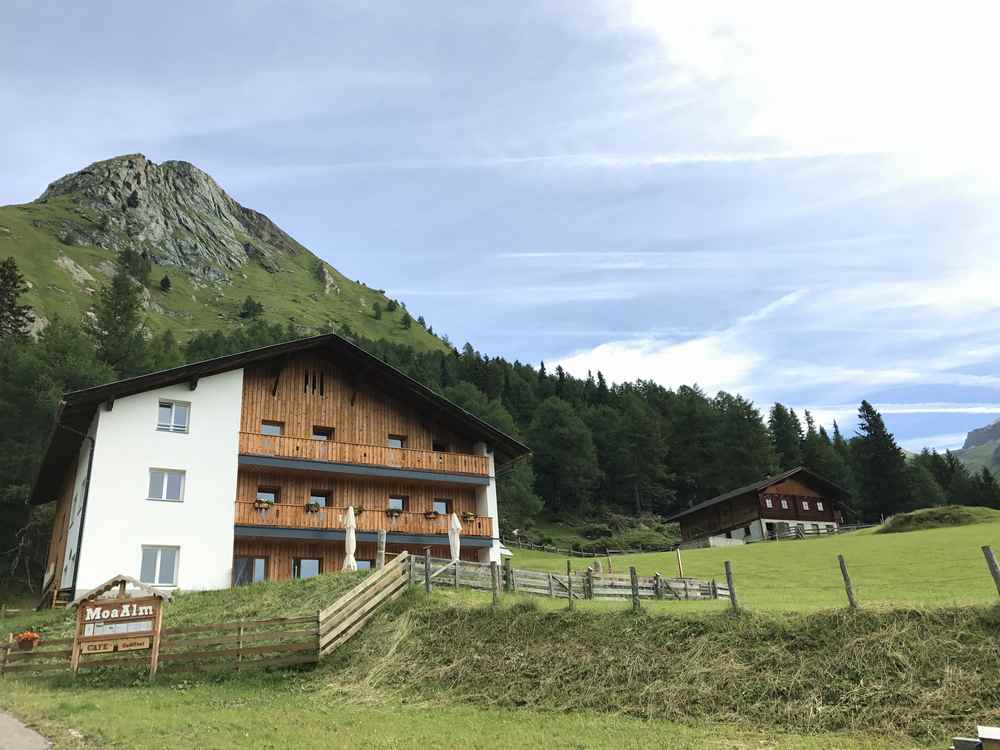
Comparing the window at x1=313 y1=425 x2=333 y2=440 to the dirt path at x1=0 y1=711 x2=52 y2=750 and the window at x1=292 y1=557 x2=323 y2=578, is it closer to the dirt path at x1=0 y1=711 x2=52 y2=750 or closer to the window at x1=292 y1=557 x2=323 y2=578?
the window at x1=292 y1=557 x2=323 y2=578

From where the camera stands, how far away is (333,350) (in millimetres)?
34875

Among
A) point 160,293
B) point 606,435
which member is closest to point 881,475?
point 606,435

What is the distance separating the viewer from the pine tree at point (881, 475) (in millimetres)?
86000

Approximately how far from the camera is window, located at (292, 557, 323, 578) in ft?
103

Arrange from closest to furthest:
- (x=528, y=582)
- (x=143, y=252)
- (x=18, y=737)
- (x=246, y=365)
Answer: (x=18, y=737), (x=528, y=582), (x=246, y=365), (x=143, y=252)

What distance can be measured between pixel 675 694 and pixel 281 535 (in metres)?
21.1

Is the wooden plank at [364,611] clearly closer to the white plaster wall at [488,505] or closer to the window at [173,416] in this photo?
the white plaster wall at [488,505]

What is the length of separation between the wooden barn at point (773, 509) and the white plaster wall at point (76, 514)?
5477cm

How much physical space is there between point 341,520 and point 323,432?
4564mm

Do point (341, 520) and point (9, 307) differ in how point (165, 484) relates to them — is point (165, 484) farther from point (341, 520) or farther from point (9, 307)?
point (9, 307)

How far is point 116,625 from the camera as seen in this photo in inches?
703

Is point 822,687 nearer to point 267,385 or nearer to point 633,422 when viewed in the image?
point 267,385

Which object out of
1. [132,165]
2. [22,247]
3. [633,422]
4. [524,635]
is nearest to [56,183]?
[132,165]

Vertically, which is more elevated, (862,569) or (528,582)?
(528,582)
